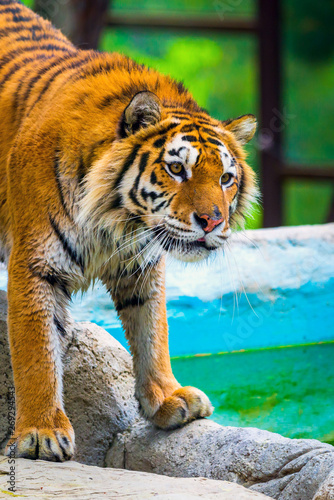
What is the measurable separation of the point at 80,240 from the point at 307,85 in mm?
6757

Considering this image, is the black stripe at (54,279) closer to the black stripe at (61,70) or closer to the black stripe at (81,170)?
the black stripe at (81,170)

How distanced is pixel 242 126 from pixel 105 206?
602 mm

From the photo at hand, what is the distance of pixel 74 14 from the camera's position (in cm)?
562

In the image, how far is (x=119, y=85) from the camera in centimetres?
249

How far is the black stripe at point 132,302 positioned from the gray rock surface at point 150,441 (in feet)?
0.78

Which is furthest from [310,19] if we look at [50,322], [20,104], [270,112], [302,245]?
[50,322]

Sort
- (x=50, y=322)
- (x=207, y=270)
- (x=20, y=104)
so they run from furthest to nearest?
(x=207, y=270)
(x=20, y=104)
(x=50, y=322)

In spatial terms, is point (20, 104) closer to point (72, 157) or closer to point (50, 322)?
point (72, 157)

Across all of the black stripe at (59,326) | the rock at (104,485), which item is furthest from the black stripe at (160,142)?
the rock at (104,485)

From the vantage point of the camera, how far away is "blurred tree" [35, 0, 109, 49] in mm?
5598

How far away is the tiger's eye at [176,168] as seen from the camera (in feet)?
7.33

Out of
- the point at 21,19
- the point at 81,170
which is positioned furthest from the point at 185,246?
the point at 21,19

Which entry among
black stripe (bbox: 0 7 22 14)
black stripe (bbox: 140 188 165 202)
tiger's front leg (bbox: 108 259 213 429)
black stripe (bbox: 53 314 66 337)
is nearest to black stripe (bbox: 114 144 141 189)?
black stripe (bbox: 140 188 165 202)

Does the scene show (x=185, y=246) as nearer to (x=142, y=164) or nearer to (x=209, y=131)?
(x=142, y=164)
